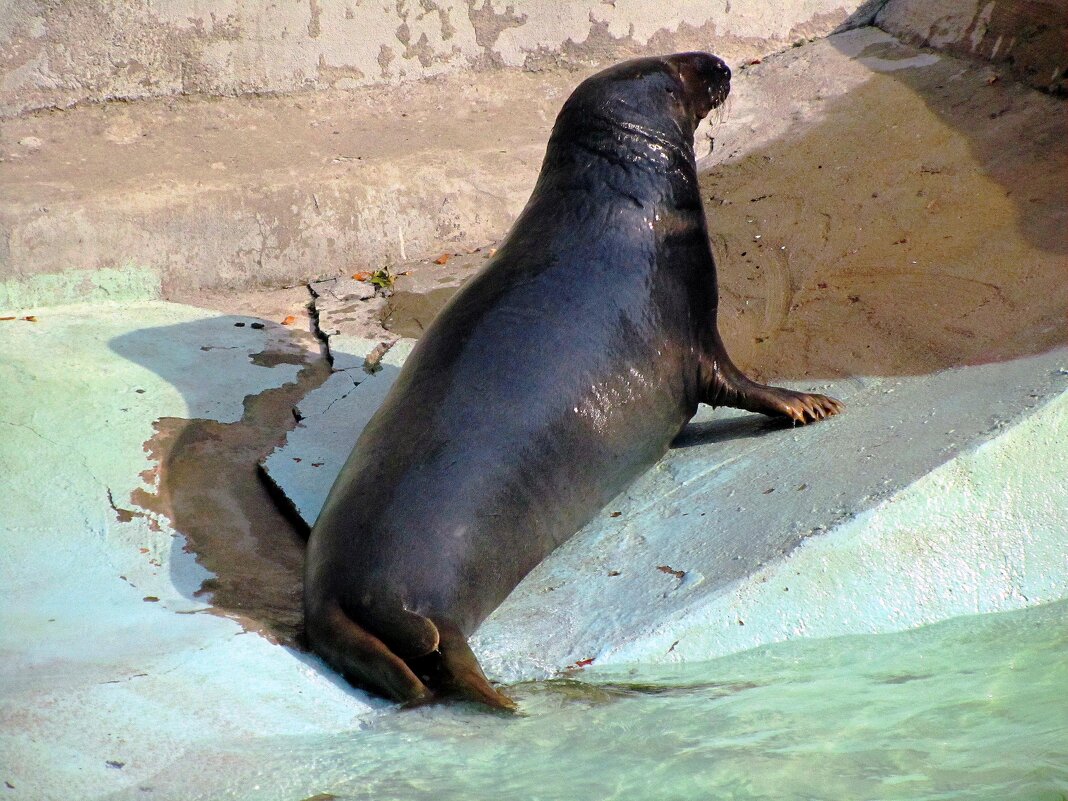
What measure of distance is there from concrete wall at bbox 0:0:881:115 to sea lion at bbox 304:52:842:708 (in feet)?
9.39

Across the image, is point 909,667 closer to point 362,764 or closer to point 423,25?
point 362,764

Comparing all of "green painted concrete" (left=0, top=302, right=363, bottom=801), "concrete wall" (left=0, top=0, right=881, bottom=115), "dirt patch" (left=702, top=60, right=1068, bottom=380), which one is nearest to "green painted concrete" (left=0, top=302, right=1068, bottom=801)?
"green painted concrete" (left=0, top=302, right=363, bottom=801)

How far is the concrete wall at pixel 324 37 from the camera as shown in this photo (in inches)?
285

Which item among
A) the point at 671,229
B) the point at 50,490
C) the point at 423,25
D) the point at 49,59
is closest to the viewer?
the point at 50,490

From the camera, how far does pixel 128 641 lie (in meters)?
3.64

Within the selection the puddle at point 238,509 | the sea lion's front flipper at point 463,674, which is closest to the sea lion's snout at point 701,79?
the puddle at point 238,509

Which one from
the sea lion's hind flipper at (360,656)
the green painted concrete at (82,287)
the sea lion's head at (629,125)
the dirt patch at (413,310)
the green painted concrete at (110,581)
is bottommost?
the sea lion's hind flipper at (360,656)

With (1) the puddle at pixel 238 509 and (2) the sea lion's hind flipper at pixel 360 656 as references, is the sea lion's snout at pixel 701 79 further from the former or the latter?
(2) the sea lion's hind flipper at pixel 360 656

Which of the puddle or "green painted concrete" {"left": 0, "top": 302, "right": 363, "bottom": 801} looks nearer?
"green painted concrete" {"left": 0, "top": 302, "right": 363, "bottom": 801}

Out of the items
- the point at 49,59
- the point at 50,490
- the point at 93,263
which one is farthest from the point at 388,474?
the point at 49,59

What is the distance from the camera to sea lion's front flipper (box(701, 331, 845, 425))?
4.73 meters

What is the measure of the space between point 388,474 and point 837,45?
598cm

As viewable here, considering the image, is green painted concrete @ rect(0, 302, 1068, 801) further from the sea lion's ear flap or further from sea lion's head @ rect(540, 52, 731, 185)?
the sea lion's ear flap

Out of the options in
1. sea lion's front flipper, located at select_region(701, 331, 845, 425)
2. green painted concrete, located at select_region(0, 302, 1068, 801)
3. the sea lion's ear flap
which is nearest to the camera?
green painted concrete, located at select_region(0, 302, 1068, 801)
